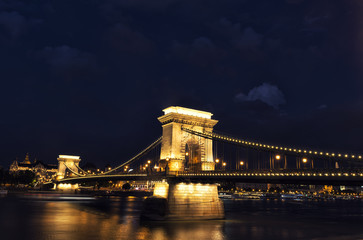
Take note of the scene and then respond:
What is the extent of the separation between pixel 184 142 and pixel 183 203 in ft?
38.3

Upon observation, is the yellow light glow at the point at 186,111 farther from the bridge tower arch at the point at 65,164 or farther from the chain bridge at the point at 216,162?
the bridge tower arch at the point at 65,164

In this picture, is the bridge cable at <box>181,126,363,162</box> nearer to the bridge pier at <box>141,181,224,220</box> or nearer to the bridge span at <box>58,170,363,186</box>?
the bridge span at <box>58,170,363,186</box>

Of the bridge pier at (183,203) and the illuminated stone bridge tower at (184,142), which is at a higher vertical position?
the illuminated stone bridge tower at (184,142)

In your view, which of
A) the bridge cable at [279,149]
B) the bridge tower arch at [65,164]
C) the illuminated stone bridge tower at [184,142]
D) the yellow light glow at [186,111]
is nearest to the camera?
the bridge cable at [279,149]

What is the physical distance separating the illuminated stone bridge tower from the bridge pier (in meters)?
6.64

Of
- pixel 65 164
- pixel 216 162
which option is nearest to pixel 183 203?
pixel 216 162

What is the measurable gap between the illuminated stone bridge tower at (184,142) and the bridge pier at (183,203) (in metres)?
6.64

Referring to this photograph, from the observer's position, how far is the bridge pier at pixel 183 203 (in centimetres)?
3728

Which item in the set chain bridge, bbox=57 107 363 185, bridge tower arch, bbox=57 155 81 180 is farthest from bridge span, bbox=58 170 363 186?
bridge tower arch, bbox=57 155 81 180

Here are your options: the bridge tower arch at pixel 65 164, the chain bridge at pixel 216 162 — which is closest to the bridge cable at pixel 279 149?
the chain bridge at pixel 216 162

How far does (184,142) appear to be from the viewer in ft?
156

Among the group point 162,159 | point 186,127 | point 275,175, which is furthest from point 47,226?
point 275,175

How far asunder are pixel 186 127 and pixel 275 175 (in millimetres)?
20461

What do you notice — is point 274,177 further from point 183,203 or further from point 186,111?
point 186,111
